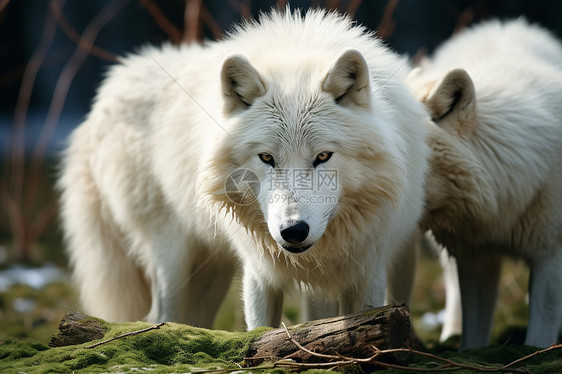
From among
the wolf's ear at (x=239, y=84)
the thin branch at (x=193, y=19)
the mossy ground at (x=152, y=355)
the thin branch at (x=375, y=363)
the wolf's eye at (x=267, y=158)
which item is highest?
the thin branch at (x=193, y=19)

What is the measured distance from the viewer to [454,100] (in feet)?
13.2

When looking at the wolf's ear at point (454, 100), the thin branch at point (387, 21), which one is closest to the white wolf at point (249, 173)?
the wolf's ear at point (454, 100)

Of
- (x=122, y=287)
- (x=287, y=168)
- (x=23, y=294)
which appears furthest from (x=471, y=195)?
(x=23, y=294)

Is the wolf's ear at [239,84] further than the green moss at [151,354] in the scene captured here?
Yes

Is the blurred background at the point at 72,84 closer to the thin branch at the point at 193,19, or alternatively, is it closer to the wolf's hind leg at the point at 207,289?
the thin branch at the point at 193,19

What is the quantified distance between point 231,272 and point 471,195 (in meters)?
1.81

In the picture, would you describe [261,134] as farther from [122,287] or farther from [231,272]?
[122,287]

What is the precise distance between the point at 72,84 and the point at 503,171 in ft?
31.9

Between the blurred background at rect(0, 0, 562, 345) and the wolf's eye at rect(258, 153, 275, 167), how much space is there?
1479mm

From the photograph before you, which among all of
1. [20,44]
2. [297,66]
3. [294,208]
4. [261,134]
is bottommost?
[294,208]

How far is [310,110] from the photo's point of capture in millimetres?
2963

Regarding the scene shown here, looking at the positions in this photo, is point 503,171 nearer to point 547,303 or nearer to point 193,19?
point 547,303

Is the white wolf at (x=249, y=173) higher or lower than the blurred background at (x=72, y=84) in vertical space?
lower

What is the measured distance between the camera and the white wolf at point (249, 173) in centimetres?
293
